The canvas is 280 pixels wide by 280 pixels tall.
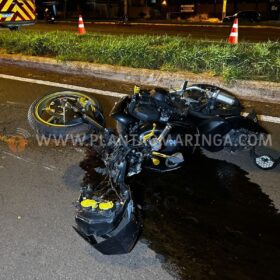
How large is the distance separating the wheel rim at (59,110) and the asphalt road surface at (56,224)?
51cm

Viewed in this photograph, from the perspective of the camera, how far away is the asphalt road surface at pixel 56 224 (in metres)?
2.60

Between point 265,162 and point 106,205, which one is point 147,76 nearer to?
point 265,162

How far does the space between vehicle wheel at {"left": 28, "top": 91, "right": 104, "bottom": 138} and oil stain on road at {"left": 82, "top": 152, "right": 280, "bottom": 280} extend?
20.9 inches

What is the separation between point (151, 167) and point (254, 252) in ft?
4.49

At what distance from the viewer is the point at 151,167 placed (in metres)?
3.71

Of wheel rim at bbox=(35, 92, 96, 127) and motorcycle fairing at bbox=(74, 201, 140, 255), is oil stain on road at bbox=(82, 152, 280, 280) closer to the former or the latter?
motorcycle fairing at bbox=(74, 201, 140, 255)

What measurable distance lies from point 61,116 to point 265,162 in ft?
7.81

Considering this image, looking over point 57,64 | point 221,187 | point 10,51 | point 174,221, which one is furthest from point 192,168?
point 10,51

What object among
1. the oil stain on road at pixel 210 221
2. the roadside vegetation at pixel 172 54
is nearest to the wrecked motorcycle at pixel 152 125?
the oil stain on road at pixel 210 221

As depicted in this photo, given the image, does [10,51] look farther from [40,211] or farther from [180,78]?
[40,211]

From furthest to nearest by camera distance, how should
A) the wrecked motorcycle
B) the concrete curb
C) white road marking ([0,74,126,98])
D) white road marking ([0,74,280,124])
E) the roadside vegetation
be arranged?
the roadside vegetation < white road marking ([0,74,126,98]) < the concrete curb < white road marking ([0,74,280,124]) < the wrecked motorcycle

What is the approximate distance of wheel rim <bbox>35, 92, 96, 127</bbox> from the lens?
3.92 meters

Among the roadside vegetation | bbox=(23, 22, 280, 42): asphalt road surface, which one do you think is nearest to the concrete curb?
the roadside vegetation

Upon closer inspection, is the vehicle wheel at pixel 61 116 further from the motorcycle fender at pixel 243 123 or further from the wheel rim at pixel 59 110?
the motorcycle fender at pixel 243 123
